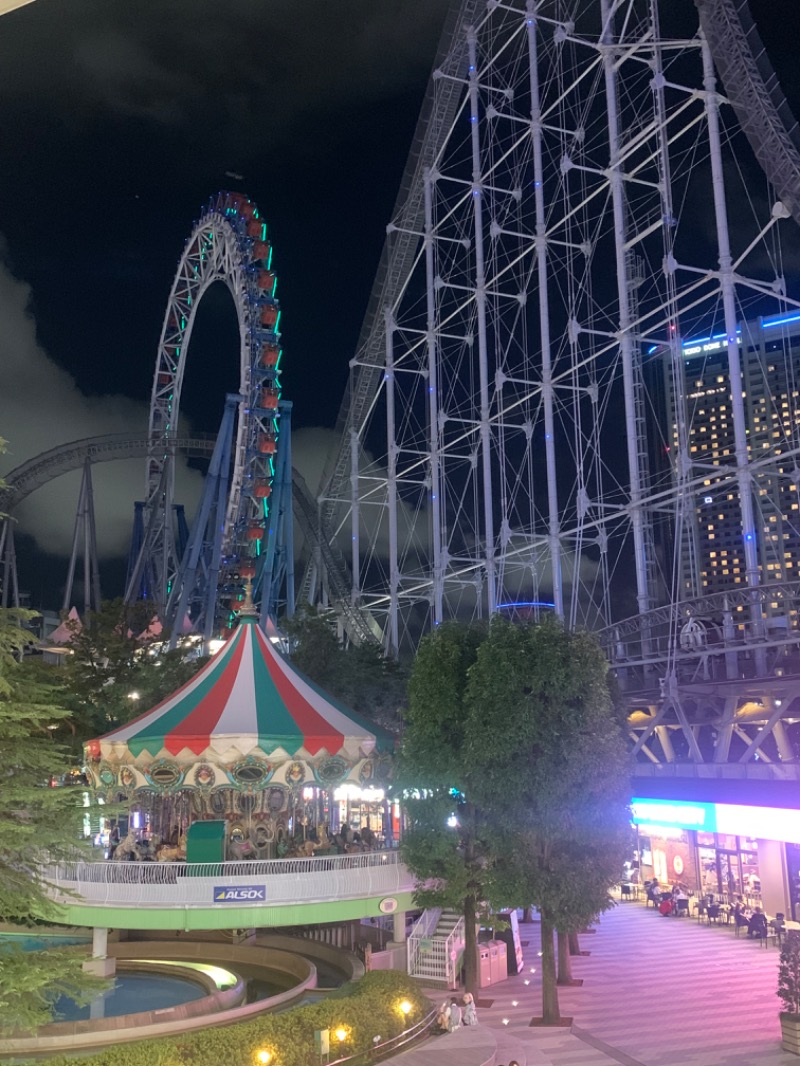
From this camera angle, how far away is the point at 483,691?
1622 centimetres

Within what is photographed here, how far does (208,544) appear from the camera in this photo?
42375mm

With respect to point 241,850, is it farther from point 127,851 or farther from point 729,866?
point 729,866

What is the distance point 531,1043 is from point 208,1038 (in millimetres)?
5038

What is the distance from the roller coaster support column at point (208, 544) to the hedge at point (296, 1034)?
24.3m

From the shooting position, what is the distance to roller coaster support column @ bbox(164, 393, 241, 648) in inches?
Answer: 1554

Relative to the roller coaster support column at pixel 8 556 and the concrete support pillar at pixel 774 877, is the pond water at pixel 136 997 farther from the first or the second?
the roller coaster support column at pixel 8 556

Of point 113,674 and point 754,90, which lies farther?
point 113,674

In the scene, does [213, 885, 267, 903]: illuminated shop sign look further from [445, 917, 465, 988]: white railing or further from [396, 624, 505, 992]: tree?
[445, 917, 465, 988]: white railing

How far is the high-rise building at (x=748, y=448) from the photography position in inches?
884

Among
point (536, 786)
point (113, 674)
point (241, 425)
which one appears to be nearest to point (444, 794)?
point (536, 786)

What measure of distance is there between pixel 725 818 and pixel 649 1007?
171 inches

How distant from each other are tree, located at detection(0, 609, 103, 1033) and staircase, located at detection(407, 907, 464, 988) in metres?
10.9

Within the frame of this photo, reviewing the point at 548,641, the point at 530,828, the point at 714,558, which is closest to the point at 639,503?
the point at 548,641

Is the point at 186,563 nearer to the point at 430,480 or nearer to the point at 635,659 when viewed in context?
the point at 430,480
